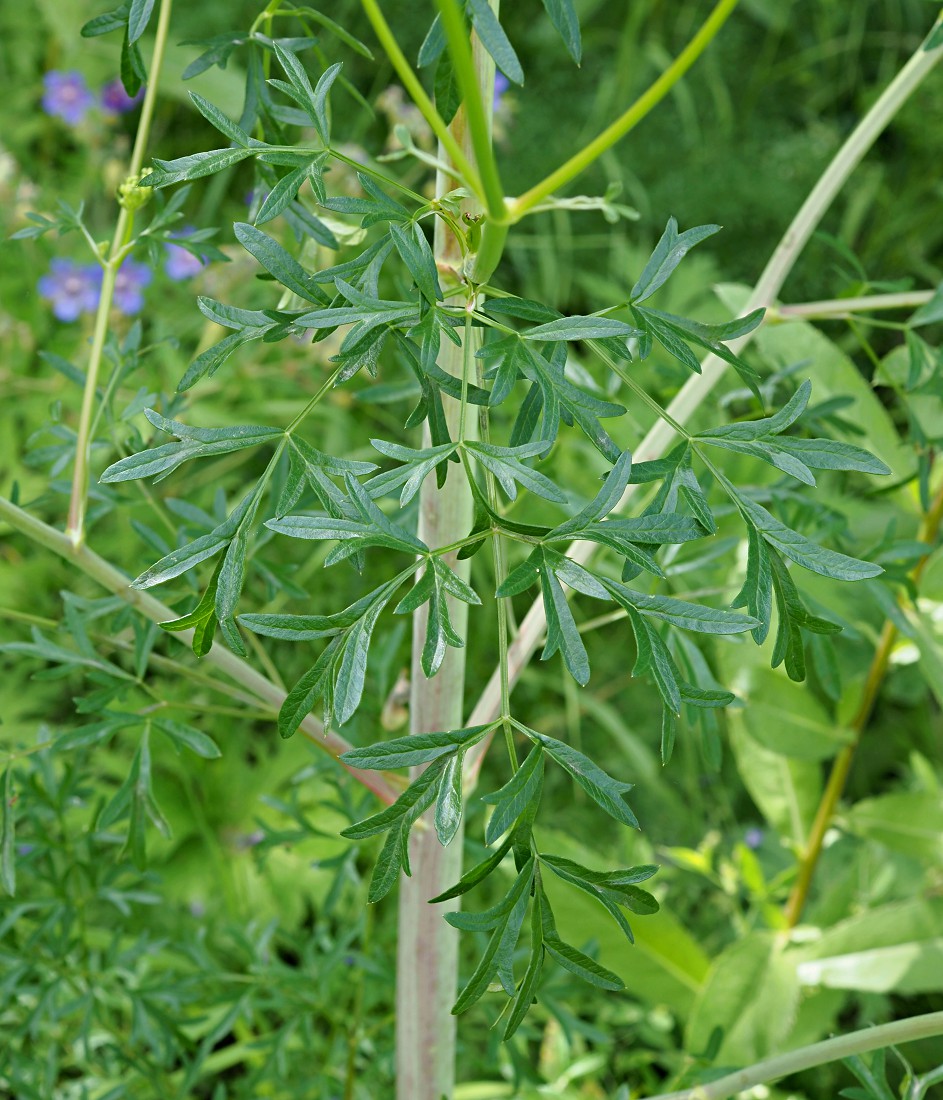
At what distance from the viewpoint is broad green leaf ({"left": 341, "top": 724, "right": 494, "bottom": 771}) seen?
1.08 ft

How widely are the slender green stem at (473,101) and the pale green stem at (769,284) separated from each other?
21 cm

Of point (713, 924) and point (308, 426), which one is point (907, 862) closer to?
point (713, 924)

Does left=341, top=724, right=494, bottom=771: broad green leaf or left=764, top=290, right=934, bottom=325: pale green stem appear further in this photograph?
left=764, top=290, right=934, bottom=325: pale green stem

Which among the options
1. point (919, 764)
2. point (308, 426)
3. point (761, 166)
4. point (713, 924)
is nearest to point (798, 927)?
point (919, 764)

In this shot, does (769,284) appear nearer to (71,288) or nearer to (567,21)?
(567,21)

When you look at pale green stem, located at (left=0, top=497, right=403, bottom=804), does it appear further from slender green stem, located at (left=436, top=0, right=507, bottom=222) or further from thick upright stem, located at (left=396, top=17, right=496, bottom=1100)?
slender green stem, located at (left=436, top=0, right=507, bottom=222)

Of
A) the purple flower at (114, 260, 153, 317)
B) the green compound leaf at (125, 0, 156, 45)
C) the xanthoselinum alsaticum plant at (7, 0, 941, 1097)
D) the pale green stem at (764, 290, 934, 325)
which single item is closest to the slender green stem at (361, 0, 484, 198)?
the xanthoselinum alsaticum plant at (7, 0, 941, 1097)

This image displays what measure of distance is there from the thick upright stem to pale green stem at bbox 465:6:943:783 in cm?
2

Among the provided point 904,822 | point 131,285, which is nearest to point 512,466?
point 904,822

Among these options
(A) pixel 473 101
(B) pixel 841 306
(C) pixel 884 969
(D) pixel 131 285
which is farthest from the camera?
(D) pixel 131 285

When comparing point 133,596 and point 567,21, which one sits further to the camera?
point 133,596

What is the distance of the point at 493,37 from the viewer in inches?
Answer: 11.9

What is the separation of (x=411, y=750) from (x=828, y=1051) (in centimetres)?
21

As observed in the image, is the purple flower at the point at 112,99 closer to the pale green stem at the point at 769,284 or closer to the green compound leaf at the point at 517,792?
the pale green stem at the point at 769,284
